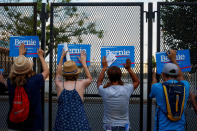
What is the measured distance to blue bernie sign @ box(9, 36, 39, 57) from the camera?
3.58 meters

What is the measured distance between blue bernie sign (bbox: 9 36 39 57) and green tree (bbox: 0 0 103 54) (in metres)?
0.18

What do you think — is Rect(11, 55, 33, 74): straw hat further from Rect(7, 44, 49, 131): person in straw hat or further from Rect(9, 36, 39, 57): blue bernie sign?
Rect(9, 36, 39, 57): blue bernie sign

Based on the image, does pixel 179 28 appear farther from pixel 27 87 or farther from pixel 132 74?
pixel 27 87

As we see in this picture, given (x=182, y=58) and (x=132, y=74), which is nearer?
(x=132, y=74)

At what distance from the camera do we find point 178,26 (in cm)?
Result: 363

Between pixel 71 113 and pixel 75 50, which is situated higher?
pixel 75 50

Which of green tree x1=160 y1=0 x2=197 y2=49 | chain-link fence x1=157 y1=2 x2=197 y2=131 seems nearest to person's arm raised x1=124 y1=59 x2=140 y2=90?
chain-link fence x1=157 y1=2 x2=197 y2=131

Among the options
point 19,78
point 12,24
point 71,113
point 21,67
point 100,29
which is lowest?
point 71,113

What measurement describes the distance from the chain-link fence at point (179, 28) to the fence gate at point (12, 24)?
203 cm

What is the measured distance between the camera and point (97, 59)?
3570mm

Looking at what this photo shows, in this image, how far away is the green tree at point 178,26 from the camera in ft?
11.9

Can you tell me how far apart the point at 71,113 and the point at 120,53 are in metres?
1.25

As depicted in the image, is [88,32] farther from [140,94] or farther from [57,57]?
[140,94]

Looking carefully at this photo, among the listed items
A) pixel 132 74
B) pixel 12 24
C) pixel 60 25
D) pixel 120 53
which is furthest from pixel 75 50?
pixel 12 24
